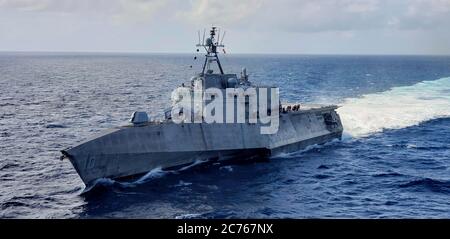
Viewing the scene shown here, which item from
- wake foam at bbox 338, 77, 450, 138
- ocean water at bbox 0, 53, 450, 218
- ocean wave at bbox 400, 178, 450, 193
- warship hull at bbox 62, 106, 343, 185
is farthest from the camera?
wake foam at bbox 338, 77, 450, 138

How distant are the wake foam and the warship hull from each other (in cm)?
1274

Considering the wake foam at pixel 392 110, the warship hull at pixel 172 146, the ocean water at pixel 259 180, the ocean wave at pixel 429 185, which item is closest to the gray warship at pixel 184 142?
the warship hull at pixel 172 146

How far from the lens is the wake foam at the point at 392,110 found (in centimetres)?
4959

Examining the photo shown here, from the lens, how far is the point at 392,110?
56969mm

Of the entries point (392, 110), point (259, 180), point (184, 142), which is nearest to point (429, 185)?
point (259, 180)

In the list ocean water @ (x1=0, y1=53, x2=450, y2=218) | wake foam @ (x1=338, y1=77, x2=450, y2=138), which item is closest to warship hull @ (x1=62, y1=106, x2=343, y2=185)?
ocean water @ (x1=0, y1=53, x2=450, y2=218)

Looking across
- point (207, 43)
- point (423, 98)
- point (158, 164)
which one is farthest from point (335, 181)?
point (423, 98)

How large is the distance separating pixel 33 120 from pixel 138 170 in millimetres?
25555

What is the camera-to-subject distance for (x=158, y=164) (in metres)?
30.2

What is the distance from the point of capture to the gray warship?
89.9ft

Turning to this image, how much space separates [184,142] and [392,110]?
116 ft

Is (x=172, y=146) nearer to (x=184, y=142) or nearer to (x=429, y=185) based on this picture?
(x=184, y=142)

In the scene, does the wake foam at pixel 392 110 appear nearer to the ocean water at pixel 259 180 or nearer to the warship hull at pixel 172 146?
the ocean water at pixel 259 180

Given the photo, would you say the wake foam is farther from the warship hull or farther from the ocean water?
the warship hull
